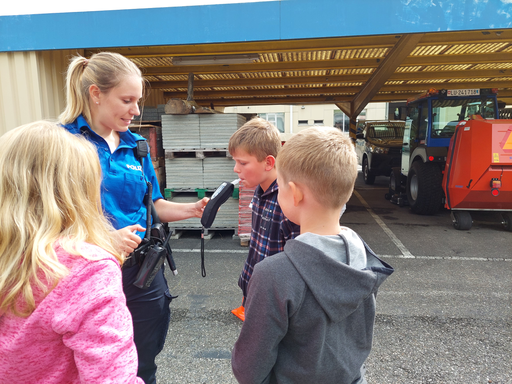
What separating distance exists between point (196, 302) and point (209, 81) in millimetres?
6550

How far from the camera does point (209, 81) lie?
885 cm

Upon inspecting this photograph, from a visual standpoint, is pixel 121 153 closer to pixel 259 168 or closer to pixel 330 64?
pixel 259 168

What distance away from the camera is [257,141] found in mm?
1878

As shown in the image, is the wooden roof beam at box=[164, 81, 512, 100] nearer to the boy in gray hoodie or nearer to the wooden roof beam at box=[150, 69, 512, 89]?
the wooden roof beam at box=[150, 69, 512, 89]

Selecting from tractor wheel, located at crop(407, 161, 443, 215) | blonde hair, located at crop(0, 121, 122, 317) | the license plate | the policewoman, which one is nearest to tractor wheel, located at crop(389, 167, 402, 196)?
tractor wheel, located at crop(407, 161, 443, 215)

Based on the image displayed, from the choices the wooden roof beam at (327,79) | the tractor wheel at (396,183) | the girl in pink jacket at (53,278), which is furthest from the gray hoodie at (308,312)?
the tractor wheel at (396,183)

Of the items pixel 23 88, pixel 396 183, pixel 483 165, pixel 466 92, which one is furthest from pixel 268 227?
pixel 396 183

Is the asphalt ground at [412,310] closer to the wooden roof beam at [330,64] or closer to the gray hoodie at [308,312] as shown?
the gray hoodie at [308,312]

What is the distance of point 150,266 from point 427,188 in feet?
22.3

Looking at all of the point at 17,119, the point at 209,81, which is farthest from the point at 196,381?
the point at 209,81

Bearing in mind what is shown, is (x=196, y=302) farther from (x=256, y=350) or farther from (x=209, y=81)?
(x=209, y=81)

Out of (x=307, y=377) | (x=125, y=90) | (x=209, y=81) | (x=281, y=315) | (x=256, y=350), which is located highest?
(x=209, y=81)

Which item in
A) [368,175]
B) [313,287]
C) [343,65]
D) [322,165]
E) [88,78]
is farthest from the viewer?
[368,175]

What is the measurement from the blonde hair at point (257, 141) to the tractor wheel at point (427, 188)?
6.14 m
